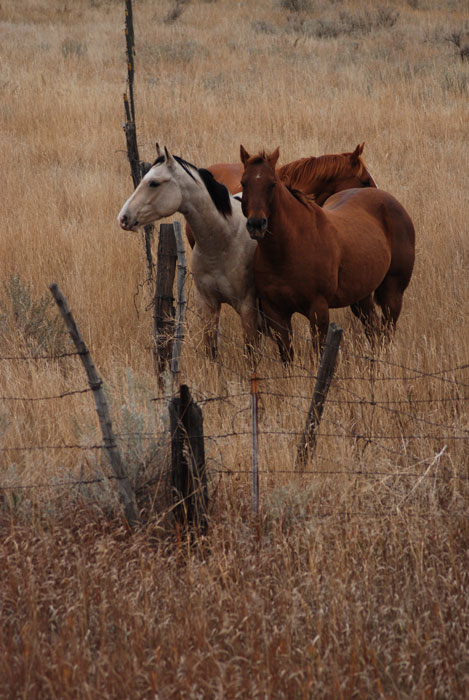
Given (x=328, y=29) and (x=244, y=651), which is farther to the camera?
(x=328, y=29)

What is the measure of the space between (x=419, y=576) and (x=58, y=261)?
5.71 metres

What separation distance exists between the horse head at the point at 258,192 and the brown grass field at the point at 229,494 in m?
1.07

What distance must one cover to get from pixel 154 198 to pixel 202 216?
1.41 ft

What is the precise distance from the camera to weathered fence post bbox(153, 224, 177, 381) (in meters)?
5.25

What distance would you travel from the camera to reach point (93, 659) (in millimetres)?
2811

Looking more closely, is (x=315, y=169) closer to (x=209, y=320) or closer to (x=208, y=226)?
Answer: (x=208, y=226)

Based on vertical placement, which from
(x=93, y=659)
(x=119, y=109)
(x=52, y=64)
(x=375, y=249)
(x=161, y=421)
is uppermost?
(x=52, y=64)

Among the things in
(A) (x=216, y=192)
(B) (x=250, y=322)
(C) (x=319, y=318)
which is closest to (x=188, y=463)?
(C) (x=319, y=318)

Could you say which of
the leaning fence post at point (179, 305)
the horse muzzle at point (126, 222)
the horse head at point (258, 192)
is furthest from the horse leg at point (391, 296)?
the horse muzzle at point (126, 222)

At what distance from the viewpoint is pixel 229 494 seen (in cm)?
389

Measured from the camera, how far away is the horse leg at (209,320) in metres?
5.82

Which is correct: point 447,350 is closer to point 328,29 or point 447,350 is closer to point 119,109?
point 119,109

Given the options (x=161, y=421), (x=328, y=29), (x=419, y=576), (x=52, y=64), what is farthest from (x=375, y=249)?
(x=328, y=29)

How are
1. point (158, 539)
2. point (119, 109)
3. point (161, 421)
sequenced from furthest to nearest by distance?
point (119, 109), point (161, 421), point (158, 539)
